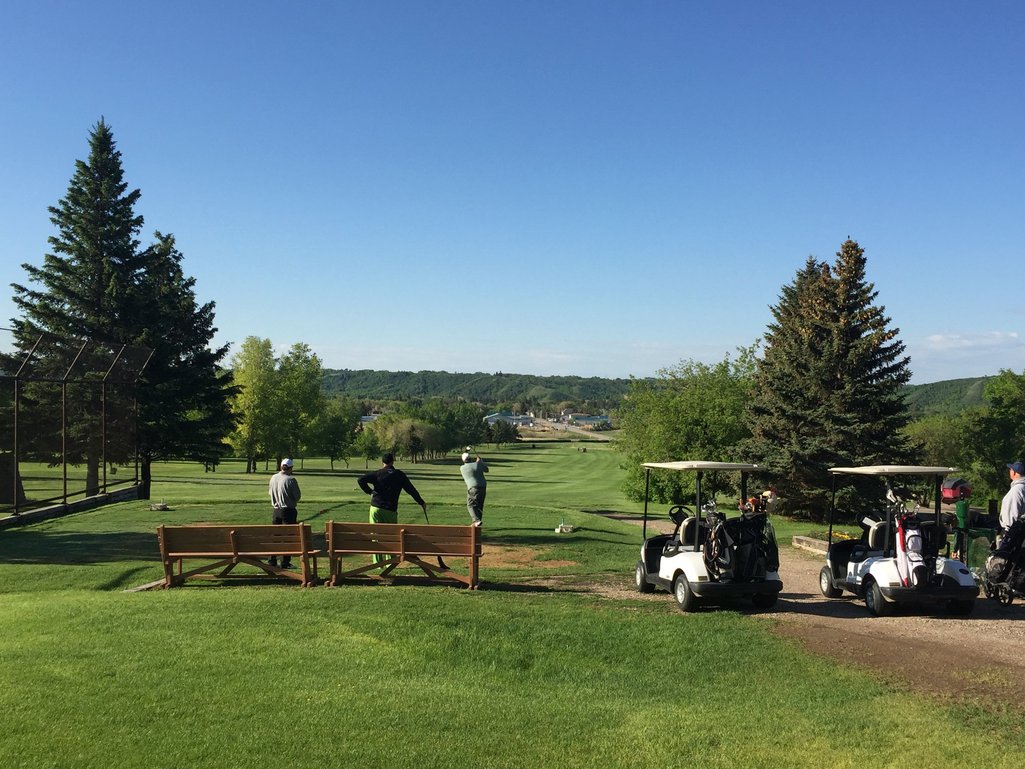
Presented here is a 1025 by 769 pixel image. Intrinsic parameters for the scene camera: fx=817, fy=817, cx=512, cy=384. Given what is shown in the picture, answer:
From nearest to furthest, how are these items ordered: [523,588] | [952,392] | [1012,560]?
1. [1012,560]
2. [523,588]
3. [952,392]

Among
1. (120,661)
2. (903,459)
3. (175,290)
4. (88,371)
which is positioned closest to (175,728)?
(120,661)

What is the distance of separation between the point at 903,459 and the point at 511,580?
23495 mm

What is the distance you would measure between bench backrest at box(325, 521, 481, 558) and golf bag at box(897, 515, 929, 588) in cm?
576

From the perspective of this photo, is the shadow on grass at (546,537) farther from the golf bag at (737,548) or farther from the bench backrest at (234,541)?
the golf bag at (737,548)

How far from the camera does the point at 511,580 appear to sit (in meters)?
13.1

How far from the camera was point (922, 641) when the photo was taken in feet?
29.7

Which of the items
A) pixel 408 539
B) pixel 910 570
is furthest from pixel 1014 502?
pixel 408 539

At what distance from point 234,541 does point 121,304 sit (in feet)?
86.8

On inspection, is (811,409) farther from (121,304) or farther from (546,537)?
(121,304)

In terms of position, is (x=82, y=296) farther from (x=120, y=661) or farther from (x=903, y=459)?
(x=903, y=459)

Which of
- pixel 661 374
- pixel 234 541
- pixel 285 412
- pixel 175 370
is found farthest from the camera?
pixel 285 412

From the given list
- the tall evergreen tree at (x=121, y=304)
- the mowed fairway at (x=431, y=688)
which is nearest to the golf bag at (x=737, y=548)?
the mowed fairway at (x=431, y=688)

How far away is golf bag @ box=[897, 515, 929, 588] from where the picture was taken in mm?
10703

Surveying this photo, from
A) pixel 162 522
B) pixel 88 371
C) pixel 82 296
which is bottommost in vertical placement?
pixel 162 522
